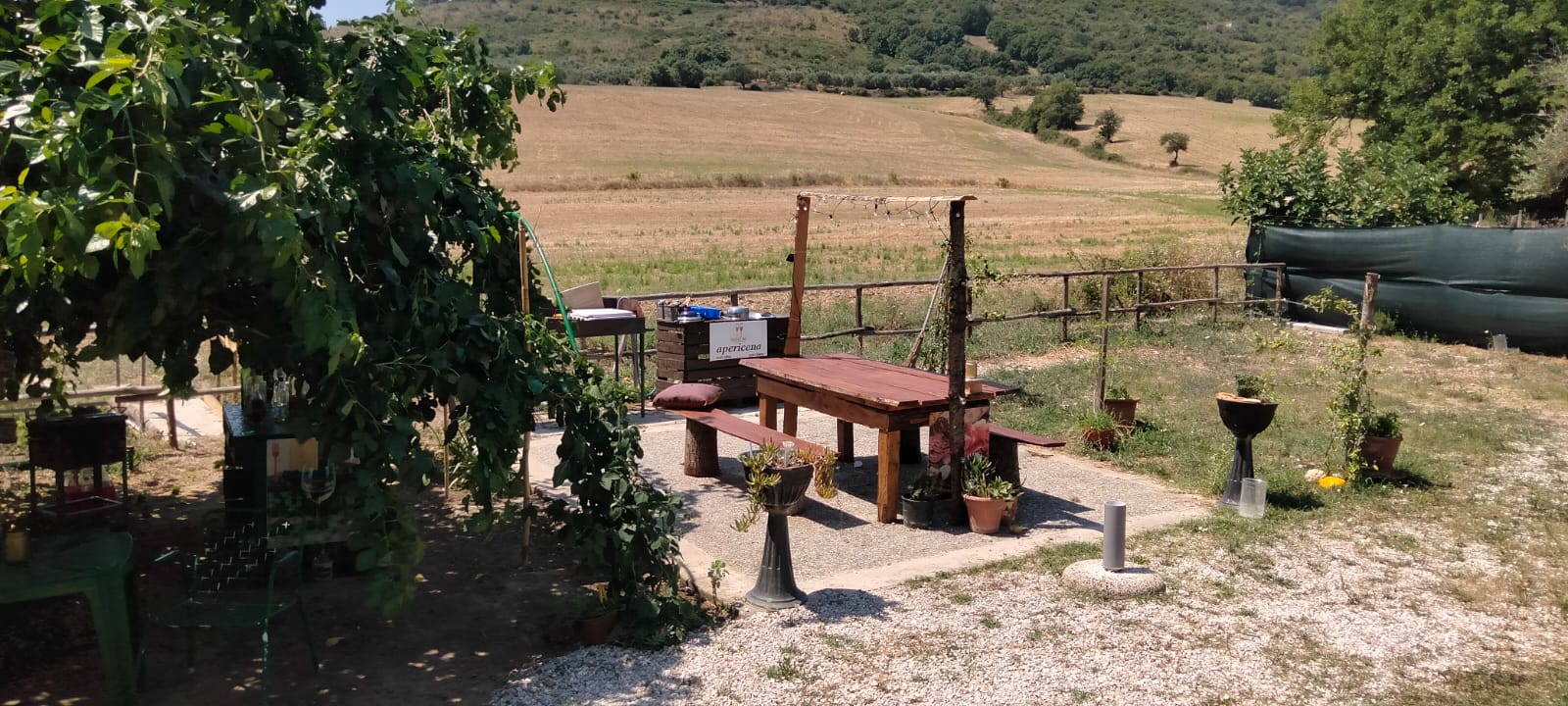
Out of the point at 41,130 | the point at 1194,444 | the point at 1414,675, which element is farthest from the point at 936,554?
the point at 41,130

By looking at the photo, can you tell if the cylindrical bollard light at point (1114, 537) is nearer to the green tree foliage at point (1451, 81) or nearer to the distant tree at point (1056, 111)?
the green tree foliage at point (1451, 81)

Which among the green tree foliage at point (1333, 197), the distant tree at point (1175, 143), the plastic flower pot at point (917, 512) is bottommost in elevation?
the plastic flower pot at point (917, 512)

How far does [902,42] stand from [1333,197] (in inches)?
5586

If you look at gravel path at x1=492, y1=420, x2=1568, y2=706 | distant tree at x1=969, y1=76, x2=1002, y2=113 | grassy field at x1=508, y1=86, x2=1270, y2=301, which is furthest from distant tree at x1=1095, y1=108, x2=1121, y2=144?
gravel path at x1=492, y1=420, x2=1568, y2=706

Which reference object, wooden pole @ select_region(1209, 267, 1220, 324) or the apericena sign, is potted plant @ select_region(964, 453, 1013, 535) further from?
wooden pole @ select_region(1209, 267, 1220, 324)

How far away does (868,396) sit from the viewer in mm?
7809

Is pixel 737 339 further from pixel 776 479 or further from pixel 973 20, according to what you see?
pixel 973 20

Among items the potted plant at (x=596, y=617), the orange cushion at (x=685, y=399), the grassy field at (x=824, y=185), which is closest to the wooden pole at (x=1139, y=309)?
the grassy field at (x=824, y=185)

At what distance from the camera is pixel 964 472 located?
26.2ft

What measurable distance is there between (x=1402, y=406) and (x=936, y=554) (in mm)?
7181

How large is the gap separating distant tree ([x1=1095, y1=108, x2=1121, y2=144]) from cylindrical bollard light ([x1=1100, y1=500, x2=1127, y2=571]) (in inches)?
3094

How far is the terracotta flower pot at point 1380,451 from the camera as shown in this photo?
29.8 ft

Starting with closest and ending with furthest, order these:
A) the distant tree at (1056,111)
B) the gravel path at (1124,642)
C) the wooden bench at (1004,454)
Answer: the gravel path at (1124,642) → the wooden bench at (1004,454) → the distant tree at (1056,111)

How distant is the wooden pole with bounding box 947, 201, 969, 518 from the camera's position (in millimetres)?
7703
